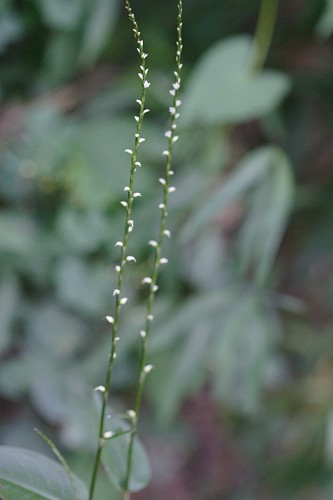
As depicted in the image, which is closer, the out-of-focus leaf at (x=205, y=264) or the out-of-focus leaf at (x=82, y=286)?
the out-of-focus leaf at (x=82, y=286)

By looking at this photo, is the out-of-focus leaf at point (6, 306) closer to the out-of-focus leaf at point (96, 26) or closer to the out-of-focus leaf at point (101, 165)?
the out-of-focus leaf at point (101, 165)

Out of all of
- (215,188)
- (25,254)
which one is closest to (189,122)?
(215,188)

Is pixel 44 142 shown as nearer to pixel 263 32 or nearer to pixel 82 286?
pixel 82 286

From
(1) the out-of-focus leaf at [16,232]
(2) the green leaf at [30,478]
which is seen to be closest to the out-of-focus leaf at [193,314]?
(1) the out-of-focus leaf at [16,232]

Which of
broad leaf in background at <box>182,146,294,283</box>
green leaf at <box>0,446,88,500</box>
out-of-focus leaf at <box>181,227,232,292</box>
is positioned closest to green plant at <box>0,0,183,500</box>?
green leaf at <box>0,446,88,500</box>

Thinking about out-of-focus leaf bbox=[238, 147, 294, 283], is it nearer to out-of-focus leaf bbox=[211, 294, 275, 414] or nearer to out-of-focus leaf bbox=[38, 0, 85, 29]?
out-of-focus leaf bbox=[211, 294, 275, 414]

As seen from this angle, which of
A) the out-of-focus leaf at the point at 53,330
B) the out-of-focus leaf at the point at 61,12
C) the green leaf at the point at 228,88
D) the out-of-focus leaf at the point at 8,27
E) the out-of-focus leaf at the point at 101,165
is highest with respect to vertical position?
the out-of-focus leaf at the point at 61,12

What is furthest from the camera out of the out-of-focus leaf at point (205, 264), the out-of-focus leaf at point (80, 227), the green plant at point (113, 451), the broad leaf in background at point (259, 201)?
the out-of-focus leaf at point (205, 264)

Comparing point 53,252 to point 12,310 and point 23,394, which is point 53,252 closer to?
point 12,310
